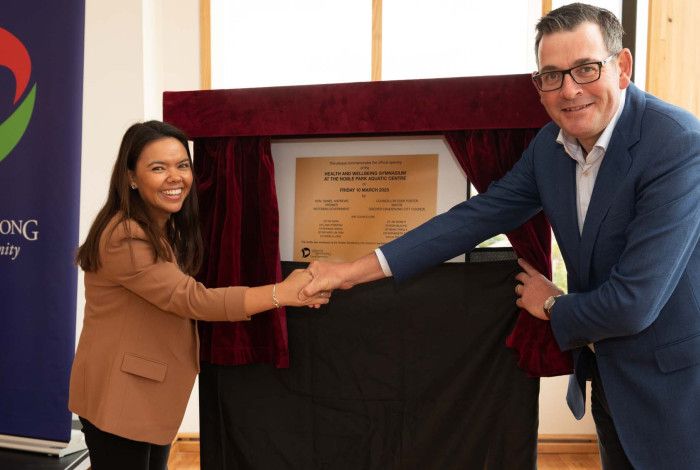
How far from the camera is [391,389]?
1.86 meters

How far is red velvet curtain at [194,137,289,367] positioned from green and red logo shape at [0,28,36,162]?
1.43 m

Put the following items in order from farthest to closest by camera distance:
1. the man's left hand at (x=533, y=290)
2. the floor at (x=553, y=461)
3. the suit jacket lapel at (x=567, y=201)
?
the floor at (x=553, y=461) < the man's left hand at (x=533, y=290) < the suit jacket lapel at (x=567, y=201)

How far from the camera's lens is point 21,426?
2.89m

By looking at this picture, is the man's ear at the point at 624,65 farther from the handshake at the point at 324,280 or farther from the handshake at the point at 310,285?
the handshake at the point at 310,285

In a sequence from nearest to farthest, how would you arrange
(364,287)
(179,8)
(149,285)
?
(149,285)
(364,287)
(179,8)

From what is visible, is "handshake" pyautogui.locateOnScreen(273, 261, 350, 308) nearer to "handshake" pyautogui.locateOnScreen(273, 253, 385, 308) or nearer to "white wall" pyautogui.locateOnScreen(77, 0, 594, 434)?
"handshake" pyautogui.locateOnScreen(273, 253, 385, 308)

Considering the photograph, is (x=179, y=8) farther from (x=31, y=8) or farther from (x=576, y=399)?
(x=576, y=399)

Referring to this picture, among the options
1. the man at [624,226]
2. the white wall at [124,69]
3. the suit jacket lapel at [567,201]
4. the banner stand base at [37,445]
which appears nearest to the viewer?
the man at [624,226]

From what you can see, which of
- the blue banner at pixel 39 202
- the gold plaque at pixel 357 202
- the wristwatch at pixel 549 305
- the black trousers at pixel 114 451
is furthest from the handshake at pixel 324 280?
the blue banner at pixel 39 202

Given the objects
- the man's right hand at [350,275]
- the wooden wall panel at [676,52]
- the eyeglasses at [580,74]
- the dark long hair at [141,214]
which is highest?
the wooden wall panel at [676,52]

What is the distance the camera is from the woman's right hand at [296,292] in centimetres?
171

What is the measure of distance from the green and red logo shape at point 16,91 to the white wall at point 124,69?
427 mm

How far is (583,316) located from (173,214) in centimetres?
123

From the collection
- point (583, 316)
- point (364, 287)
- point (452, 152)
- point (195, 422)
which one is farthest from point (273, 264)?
point (195, 422)
